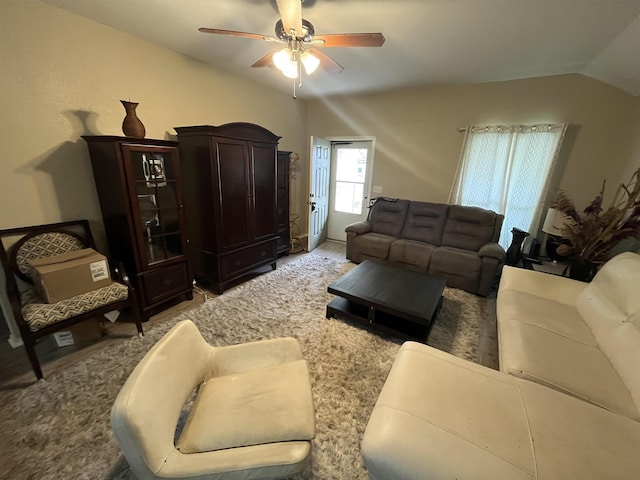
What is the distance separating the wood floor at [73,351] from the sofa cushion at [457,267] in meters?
0.63

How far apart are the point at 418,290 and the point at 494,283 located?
1406mm

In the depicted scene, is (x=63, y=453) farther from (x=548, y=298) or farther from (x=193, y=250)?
(x=548, y=298)

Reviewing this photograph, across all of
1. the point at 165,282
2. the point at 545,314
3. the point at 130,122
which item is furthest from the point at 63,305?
the point at 545,314

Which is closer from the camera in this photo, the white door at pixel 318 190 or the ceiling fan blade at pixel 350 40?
the ceiling fan blade at pixel 350 40

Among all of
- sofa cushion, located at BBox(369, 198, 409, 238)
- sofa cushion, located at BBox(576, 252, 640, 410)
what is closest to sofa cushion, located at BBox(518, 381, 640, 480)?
sofa cushion, located at BBox(576, 252, 640, 410)

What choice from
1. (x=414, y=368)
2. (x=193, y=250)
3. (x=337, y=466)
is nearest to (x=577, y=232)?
(x=414, y=368)

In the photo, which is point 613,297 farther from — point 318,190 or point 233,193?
point 318,190

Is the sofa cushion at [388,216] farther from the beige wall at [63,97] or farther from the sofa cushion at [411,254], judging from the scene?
the beige wall at [63,97]

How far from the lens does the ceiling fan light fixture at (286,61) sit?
1.77 m

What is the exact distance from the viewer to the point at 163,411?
939mm

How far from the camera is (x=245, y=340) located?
2.19 meters

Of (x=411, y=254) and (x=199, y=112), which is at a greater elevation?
(x=199, y=112)

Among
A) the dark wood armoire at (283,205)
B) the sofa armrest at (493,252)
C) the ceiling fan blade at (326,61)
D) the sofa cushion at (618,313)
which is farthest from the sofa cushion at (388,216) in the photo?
the ceiling fan blade at (326,61)

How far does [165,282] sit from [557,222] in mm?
4188
